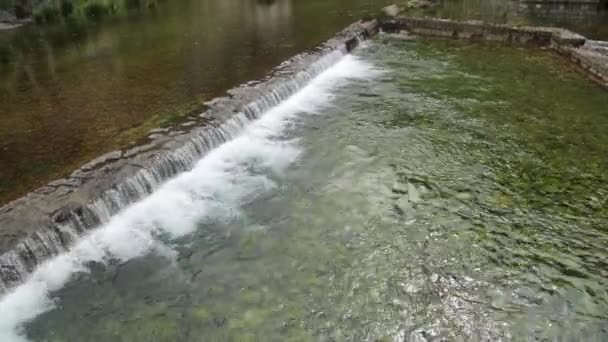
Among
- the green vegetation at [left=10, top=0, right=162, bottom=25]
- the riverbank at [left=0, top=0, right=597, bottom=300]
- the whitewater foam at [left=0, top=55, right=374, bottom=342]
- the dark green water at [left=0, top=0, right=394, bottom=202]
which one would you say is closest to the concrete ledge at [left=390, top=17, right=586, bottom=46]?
the dark green water at [left=0, top=0, right=394, bottom=202]

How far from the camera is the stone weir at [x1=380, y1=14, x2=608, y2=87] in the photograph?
1218 centimetres

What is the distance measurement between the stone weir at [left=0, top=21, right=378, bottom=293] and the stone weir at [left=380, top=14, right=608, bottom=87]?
27.5 ft

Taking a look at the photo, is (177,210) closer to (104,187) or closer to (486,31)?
(104,187)

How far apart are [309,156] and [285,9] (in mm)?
15640

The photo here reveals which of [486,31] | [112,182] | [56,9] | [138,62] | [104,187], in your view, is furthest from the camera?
[56,9]

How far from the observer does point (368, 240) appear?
5941 mm

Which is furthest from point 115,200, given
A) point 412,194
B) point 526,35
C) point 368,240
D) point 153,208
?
point 526,35

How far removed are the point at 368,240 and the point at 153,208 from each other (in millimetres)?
3055

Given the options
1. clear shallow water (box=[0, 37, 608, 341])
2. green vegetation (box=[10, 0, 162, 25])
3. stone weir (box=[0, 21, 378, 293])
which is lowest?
clear shallow water (box=[0, 37, 608, 341])

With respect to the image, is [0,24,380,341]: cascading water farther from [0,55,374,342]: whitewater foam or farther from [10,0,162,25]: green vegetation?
[10,0,162,25]: green vegetation

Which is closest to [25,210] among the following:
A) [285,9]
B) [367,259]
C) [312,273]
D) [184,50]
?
[312,273]

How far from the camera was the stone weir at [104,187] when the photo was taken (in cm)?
531

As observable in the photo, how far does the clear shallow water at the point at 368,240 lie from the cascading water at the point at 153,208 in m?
0.04

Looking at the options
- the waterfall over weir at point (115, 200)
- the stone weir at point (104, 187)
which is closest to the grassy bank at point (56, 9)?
the stone weir at point (104, 187)
